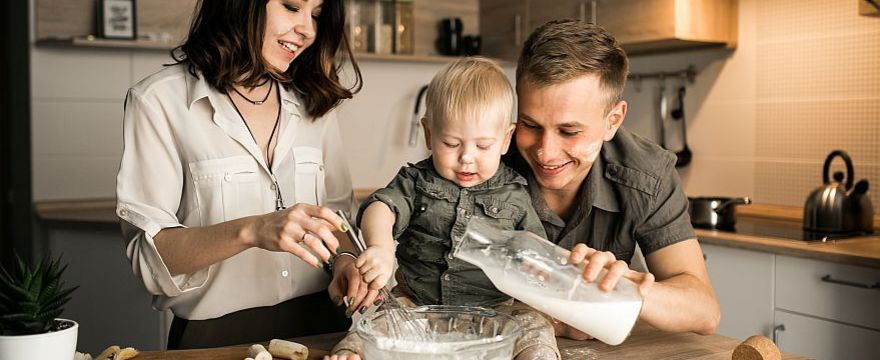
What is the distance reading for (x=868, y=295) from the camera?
2.63 m

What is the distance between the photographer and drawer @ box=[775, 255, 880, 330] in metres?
2.63

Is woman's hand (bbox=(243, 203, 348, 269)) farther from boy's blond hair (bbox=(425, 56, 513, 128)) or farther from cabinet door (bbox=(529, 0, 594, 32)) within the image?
cabinet door (bbox=(529, 0, 594, 32))

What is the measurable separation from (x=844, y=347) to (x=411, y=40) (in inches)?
95.4

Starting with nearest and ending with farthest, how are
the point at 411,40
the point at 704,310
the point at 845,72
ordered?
the point at 704,310 → the point at 845,72 → the point at 411,40

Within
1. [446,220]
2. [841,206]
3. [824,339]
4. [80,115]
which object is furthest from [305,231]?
[80,115]

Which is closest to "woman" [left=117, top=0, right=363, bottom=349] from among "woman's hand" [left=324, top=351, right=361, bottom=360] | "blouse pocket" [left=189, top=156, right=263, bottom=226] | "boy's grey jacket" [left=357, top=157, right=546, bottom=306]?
"blouse pocket" [left=189, top=156, right=263, bottom=226]

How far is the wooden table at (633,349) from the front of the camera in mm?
1375

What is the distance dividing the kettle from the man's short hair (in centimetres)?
168

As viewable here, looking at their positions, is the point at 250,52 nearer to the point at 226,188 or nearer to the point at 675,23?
the point at 226,188

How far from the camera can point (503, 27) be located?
14.8ft

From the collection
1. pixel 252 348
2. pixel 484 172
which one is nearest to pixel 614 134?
pixel 484 172

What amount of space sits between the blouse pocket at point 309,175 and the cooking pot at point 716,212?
180cm

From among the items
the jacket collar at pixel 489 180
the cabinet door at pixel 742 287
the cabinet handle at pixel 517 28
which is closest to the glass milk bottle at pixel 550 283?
the jacket collar at pixel 489 180

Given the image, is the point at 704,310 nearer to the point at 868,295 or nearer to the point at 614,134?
the point at 614,134
